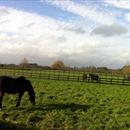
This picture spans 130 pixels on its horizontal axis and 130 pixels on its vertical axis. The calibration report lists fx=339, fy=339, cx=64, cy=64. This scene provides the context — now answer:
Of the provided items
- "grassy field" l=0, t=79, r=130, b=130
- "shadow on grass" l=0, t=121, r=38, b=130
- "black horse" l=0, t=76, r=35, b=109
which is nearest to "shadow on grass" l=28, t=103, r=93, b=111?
"grassy field" l=0, t=79, r=130, b=130

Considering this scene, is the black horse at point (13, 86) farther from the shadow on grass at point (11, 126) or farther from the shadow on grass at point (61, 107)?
the shadow on grass at point (11, 126)

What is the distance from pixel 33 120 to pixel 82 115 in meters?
2.51

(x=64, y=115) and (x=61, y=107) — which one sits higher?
(x=61, y=107)

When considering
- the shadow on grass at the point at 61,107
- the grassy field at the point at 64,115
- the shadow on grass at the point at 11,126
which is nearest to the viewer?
the shadow on grass at the point at 11,126

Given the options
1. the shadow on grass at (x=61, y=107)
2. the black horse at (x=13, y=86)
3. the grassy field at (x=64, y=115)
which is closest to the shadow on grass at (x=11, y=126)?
the grassy field at (x=64, y=115)

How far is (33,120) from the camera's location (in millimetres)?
16766

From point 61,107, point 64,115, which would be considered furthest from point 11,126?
point 61,107

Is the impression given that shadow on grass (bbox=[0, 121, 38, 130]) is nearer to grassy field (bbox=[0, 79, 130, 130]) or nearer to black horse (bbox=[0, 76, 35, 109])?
grassy field (bbox=[0, 79, 130, 130])

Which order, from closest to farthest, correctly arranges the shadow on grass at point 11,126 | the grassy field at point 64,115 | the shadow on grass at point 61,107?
the shadow on grass at point 11,126
the grassy field at point 64,115
the shadow on grass at point 61,107

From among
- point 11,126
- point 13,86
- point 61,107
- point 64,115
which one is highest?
point 13,86

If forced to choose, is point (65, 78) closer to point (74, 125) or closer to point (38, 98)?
point (38, 98)

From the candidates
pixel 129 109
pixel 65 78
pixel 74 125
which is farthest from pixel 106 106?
pixel 65 78

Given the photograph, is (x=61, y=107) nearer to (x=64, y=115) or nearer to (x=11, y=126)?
(x=64, y=115)

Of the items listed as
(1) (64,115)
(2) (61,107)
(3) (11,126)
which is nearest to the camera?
(3) (11,126)
